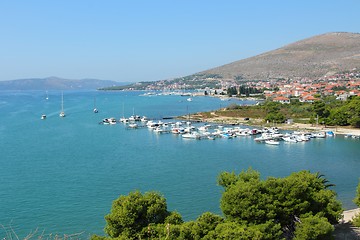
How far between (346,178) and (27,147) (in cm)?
1852

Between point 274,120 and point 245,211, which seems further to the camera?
point 274,120

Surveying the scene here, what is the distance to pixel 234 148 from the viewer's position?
23953mm

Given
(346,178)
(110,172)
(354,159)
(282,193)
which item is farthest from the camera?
(354,159)

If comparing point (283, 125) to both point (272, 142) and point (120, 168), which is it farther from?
point (120, 168)

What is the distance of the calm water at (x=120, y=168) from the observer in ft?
41.9

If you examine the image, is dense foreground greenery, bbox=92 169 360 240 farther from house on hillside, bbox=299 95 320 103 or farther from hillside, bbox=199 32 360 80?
hillside, bbox=199 32 360 80

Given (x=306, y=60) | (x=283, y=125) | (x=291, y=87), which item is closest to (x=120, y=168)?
(x=283, y=125)

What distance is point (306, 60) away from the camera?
367ft

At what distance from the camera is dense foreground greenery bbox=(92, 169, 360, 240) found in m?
7.34

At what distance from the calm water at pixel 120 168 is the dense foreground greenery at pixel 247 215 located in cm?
357

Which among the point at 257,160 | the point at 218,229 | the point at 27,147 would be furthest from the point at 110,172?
the point at 218,229

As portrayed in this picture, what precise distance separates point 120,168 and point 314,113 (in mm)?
17872

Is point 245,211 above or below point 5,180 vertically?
above

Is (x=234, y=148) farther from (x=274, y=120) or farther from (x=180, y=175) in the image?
(x=274, y=120)
